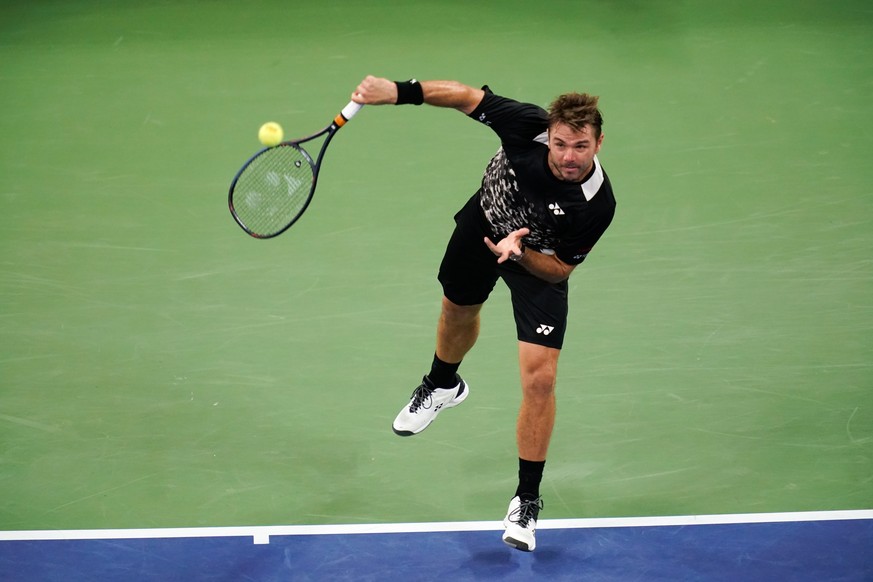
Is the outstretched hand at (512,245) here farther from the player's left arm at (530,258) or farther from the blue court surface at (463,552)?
the blue court surface at (463,552)

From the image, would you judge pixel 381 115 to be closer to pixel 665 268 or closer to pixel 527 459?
pixel 665 268

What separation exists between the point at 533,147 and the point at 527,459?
59.8 inches

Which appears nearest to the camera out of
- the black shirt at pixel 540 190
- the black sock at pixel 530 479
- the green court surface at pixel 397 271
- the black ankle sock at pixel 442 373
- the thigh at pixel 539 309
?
the black shirt at pixel 540 190

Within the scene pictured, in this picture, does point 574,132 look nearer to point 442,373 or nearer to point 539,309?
point 539,309

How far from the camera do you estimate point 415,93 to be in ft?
18.8

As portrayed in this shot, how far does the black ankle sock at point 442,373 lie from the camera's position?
6863 mm

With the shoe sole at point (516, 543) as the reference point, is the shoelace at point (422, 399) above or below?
above

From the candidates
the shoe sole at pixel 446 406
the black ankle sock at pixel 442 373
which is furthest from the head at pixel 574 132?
the shoe sole at pixel 446 406

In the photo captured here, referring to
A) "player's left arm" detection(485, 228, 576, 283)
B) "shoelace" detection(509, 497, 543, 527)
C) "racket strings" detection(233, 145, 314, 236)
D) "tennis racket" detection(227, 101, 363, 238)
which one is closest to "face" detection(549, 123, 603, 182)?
"player's left arm" detection(485, 228, 576, 283)

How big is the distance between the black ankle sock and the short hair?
170cm

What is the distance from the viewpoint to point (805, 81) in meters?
10.0

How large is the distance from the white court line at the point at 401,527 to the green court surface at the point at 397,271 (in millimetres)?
69

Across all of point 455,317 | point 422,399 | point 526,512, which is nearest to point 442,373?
point 422,399

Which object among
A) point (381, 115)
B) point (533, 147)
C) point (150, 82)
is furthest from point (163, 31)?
point (533, 147)
